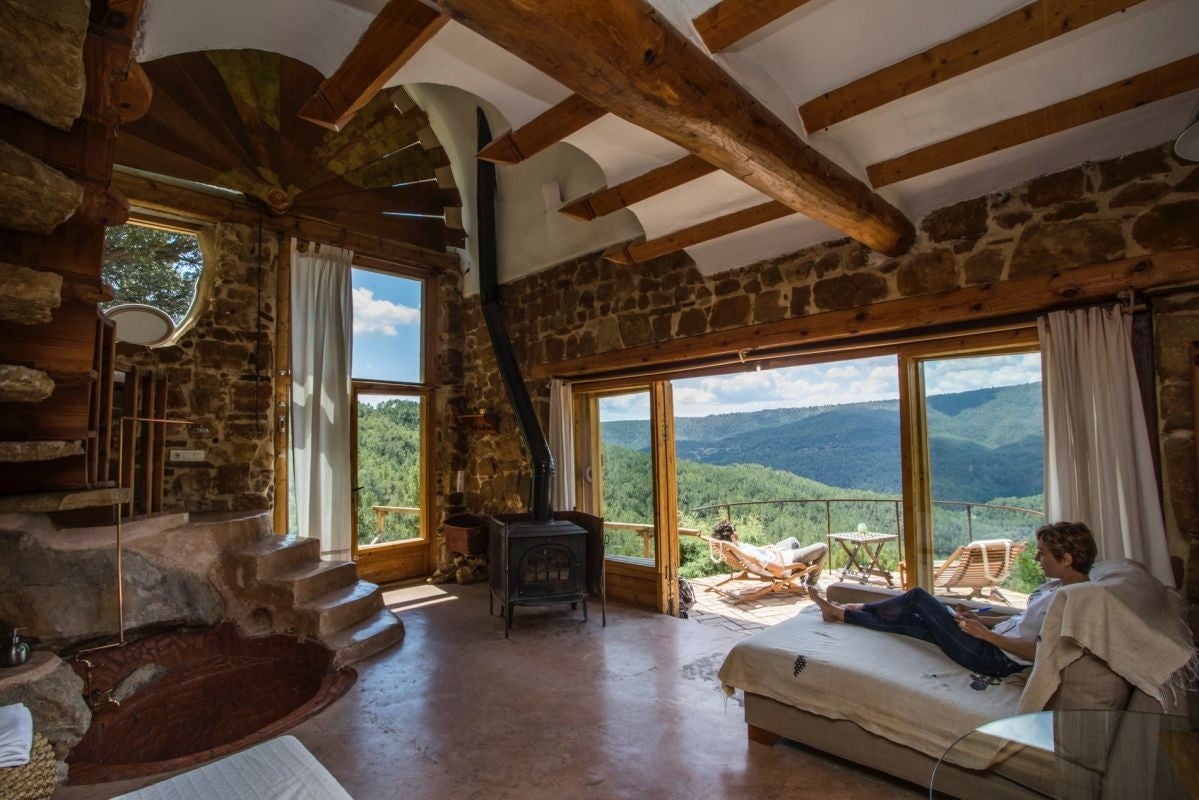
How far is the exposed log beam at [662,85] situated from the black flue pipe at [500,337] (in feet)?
9.83

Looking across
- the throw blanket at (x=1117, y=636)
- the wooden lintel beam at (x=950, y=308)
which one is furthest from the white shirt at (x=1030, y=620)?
the wooden lintel beam at (x=950, y=308)

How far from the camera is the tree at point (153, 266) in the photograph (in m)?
4.62

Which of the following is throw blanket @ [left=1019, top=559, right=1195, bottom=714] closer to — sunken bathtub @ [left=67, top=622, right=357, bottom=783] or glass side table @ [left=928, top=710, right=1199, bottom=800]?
glass side table @ [left=928, top=710, right=1199, bottom=800]

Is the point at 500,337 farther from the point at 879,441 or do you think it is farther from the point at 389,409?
the point at 879,441

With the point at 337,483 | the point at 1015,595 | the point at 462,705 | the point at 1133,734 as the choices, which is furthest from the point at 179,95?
the point at 1015,595

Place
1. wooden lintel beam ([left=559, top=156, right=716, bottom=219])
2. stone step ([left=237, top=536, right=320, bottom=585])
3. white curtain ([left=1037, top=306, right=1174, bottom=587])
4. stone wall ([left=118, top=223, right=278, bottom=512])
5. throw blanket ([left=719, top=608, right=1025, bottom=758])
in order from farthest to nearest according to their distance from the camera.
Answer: stone wall ([left=118, top=223, right=278, bottom=512]), stone step ([left=237, top=536, right=320, bottom=585]), wooden lintel beam ([left=559, top=156, right=716, bottom=219]), white curtain ([left=1037, top=306, right=1174, bottom=587]), throw blanket ([left=719, top=608, right=1025, bottom=758])

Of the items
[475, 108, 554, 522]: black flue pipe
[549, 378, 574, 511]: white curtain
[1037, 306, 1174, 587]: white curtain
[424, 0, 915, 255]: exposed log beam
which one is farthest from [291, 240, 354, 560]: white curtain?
[1037, 306, 1174, 587]: white curtain

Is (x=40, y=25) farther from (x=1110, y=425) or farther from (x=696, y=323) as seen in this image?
(x=1110, y=425)

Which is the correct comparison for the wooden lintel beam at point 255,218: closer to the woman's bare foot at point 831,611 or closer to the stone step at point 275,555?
the stone step at point 275,555

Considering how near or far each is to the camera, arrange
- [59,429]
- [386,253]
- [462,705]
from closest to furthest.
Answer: [59,429] → [462,705] → [386,253]

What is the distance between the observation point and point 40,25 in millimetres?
1510

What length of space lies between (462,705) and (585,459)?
102 inches

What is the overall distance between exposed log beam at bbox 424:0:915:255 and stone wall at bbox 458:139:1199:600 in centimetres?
85

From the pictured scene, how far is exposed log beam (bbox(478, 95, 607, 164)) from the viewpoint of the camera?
8.09 ft
